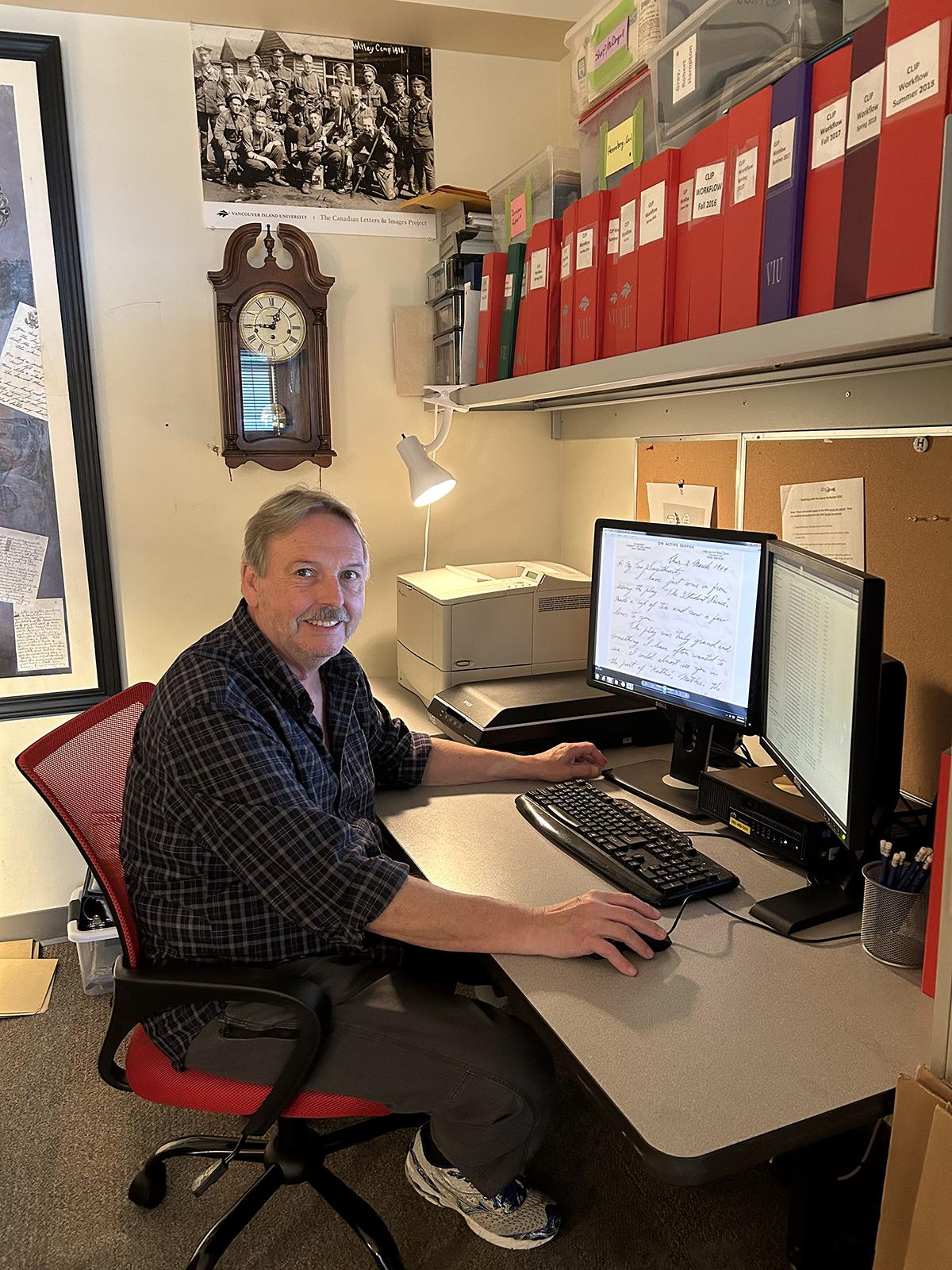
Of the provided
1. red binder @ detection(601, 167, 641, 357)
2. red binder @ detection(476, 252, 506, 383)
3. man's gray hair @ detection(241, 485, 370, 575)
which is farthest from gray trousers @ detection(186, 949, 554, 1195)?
red binder @ detection(476, 252, 506, 383)

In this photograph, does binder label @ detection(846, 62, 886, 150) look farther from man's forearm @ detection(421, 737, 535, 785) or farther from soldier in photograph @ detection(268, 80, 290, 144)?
soldier in photograph @ detection(268, 80, 290, 144)

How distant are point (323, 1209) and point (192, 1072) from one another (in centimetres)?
54

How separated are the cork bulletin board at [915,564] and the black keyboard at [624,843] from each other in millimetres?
435

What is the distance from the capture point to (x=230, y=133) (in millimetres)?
2449

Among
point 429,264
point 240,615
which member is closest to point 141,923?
point 240,615

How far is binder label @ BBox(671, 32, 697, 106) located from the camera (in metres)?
1.52

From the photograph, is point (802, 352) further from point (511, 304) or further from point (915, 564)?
point (511, 304)

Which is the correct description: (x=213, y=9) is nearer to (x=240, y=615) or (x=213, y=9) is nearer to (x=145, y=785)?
(x=240, y=615)

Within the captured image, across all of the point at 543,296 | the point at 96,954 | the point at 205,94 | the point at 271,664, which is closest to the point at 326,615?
the point at 271,664

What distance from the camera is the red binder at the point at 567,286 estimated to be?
1.90 m

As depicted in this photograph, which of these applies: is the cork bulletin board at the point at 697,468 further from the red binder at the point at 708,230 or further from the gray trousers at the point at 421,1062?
the gray trousers at the point at 421,1062

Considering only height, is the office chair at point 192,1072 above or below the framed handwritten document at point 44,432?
below

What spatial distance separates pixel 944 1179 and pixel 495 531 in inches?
86.2

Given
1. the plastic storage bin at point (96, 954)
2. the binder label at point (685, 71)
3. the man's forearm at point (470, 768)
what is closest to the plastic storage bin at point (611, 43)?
the binder label at point (685, 71)
